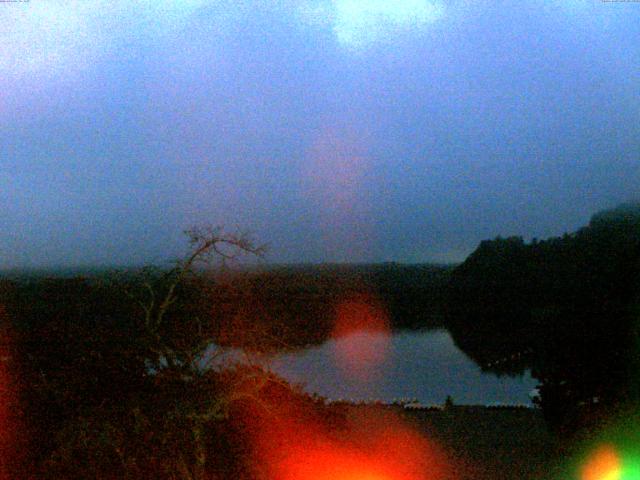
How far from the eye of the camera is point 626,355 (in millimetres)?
8070

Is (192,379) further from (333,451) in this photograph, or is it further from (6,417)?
(333,451)

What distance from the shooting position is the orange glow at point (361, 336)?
78.4ft

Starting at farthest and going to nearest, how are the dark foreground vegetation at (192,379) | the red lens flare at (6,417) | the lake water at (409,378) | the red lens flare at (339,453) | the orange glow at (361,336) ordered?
1. the orange glow at (361,336)
2. the lake water at (409,378)
3. the red lens flare at (339,453)
4. the red lens flare at (6,417)
5. the dark foreground vegetation at (192,379)

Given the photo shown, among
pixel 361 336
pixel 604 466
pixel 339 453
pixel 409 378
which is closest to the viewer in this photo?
pixel 604 466

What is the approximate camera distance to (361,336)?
112 feet

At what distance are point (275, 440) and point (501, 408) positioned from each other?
591 centimetres

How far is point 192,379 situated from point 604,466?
5.53 meters

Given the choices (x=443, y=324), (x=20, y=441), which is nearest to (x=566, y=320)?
(x=20, y=441)

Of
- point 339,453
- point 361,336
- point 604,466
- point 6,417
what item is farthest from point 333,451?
point 361,336

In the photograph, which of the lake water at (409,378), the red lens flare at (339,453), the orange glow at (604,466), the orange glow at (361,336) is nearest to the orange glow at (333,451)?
the red lens flare at (339,453)

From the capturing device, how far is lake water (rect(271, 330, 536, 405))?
59.5ft

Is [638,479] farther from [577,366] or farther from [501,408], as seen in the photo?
[501,408]

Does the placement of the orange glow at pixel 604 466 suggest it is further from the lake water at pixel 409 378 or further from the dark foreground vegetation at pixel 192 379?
the lake water at pixel 409 378

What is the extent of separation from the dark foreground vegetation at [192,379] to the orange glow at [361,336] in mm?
11595
